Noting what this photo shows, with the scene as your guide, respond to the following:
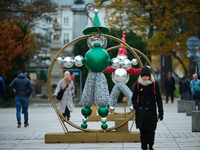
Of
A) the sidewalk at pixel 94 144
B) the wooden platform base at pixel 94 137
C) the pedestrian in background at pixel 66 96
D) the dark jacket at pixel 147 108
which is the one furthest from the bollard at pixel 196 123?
the pedestrian in background at pixel 66 96

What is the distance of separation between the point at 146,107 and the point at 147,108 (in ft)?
0.09

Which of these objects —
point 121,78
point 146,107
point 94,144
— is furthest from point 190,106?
point 146,107

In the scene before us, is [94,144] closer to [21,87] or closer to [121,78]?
[121,78]

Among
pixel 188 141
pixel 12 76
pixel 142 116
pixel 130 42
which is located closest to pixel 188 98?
pixel 130 42

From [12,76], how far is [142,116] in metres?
15.2

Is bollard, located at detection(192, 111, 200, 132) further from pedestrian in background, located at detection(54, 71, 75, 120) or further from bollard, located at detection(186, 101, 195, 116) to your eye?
bollard, located at detection(186, 101, 195, 116)

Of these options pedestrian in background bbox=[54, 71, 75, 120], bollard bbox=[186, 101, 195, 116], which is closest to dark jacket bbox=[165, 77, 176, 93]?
bollard bbox=[186, 101, 195, 116]

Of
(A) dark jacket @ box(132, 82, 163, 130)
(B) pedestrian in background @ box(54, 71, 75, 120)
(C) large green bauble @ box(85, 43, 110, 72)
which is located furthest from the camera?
(B) pedestrian in background @ box(54, 71, 75, 120)

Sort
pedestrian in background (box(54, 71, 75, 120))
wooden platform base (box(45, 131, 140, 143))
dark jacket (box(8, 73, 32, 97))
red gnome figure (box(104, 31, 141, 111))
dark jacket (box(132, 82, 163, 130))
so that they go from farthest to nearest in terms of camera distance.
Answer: pedestrian in background (box(54, 71, 75, 120))
red gnome figure (box(104, 31, 141, 111))
dark jacket (box(8, 73, 32, 97))
wooden platform base (box(45, 131, 140, 143))
dark jacket (box(132, 82, 163, 130))

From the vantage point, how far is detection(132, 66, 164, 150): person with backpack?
6.80m

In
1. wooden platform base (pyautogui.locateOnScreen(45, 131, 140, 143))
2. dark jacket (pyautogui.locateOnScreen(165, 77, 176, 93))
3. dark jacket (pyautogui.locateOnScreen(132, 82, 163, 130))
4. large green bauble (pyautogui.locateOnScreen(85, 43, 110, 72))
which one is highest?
large green bauble (pyautogui.locateOnScreen(85, 43, 110, 72))

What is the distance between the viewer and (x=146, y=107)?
22.5 feet

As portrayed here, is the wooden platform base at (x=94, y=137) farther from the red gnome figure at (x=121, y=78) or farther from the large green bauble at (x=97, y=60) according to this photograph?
the red gnome figure at (x=121, y=78)

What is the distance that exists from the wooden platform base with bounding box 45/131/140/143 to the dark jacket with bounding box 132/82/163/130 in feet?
6.06
